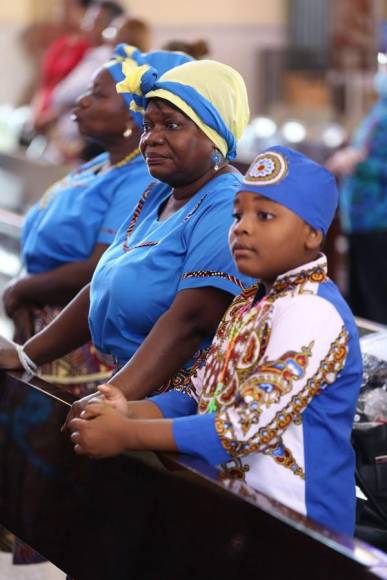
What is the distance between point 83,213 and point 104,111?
0.93 ft

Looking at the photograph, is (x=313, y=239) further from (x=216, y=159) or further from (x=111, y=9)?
(x=111, y=9)

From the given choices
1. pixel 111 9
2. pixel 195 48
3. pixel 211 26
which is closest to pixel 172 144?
pixel 195 48


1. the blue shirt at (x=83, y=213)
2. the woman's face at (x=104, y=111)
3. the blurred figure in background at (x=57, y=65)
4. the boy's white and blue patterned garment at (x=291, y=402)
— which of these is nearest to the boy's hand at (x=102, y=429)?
the boy's white and blue patterned garment at (x=291, y=402)

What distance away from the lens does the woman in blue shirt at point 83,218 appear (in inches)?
135

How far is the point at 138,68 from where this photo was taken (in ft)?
8.76

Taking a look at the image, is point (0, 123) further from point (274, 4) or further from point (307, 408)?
point (307, 408)

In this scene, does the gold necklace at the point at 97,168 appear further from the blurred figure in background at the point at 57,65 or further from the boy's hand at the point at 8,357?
the blurred figure in background at the point at 57,65

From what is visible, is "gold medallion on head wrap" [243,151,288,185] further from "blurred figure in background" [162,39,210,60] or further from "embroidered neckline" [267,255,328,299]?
"blurred figure in background" [162,39,210,60]

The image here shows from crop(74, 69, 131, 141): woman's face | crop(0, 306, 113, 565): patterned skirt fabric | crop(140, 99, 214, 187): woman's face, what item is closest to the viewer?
crop(140, 99, 214, 187): woman's face

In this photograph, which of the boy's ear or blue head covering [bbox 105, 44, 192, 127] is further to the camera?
blue head covering [bbox 105, 44, 192, 127]

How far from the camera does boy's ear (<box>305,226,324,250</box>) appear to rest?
222cm

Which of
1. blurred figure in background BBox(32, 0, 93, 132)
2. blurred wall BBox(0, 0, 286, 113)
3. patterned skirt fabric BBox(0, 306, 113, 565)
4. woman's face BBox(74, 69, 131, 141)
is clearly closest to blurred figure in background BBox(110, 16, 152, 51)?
woman's face BBox(74, 69, 131, 141)

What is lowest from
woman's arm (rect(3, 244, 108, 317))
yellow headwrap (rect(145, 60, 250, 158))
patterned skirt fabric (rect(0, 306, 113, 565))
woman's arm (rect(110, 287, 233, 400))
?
patterned skirt fabric (rect(0, 306, 113, 565))

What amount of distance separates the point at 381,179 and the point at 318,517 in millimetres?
4387
